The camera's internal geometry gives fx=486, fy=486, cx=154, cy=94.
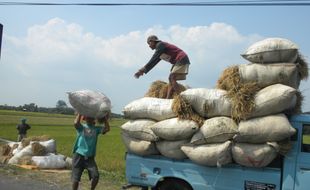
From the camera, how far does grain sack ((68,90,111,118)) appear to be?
8531 millimetres

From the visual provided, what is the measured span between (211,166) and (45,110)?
366ft

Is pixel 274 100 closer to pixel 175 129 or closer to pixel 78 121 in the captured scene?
pixel 175 129

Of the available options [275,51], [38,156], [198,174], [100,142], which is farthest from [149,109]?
[100,142]

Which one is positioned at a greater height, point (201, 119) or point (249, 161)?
point (201, 119)

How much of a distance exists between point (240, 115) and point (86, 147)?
111 inches

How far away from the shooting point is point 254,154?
295 inches

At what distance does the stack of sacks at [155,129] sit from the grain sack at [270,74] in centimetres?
120

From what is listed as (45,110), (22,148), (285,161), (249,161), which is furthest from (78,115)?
(45,110)

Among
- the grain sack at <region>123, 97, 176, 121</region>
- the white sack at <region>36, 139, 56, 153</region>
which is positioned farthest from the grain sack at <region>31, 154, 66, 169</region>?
the grain sack at <region>123, 97, 176, 121</region>

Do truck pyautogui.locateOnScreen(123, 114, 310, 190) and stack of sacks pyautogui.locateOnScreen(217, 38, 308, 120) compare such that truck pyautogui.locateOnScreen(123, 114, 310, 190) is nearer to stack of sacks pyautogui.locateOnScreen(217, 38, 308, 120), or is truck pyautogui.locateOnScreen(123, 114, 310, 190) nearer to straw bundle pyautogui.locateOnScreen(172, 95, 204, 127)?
stack of sacks pyautogui.locateOnScreen(217, 38, 308, 120)

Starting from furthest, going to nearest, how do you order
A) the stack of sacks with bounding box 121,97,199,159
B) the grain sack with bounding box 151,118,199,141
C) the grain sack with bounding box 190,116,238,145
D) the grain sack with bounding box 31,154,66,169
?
the grain sack with bounding box 31,154,66,169 < the stack of sacks with bounding box 121,97,199,159 < the grain sack with bounding box 151,118,199,141 < the grain sack with bounding box 190,116,238,145

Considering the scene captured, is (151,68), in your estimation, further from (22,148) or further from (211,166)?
(22,148)

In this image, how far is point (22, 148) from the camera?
16.3 meters

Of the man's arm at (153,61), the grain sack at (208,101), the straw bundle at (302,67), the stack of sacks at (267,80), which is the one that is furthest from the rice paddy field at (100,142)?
the straw bundle at (302,67)
